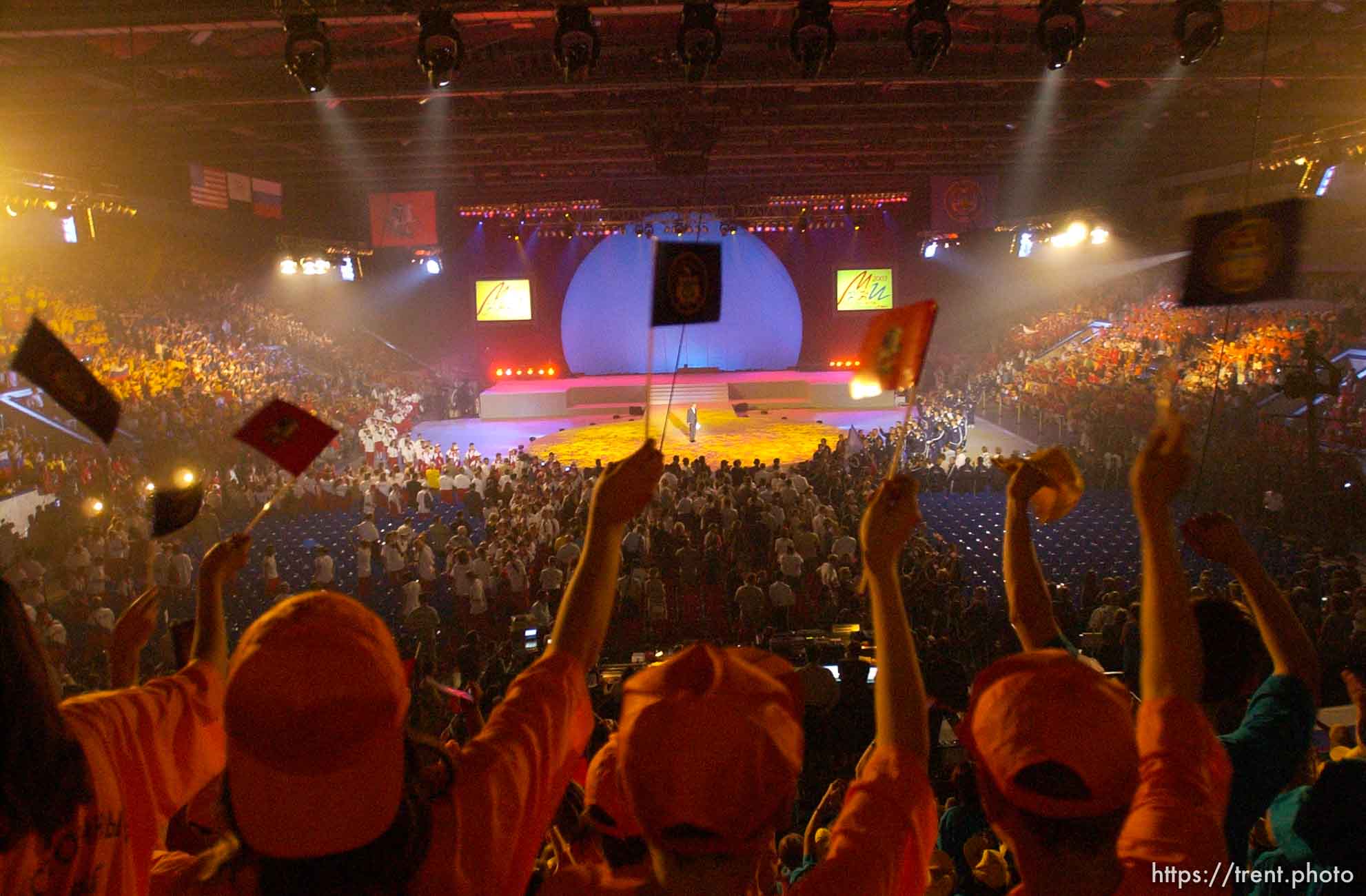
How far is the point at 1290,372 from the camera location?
36.0ft

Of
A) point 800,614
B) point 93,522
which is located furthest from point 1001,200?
point 93,522

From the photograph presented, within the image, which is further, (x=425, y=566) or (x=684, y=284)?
(x=425, y=566)

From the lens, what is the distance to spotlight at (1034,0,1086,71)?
6.29 m

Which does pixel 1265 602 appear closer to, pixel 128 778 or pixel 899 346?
pixel 899 346

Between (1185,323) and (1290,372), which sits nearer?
(1290,372)

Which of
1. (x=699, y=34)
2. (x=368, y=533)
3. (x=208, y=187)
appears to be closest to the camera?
(x=699, y=34)

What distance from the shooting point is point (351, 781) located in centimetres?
109

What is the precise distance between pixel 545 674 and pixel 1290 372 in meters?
12.7

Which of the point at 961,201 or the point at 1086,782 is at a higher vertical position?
the point at 961,201

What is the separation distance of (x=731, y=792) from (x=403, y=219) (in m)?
19.3

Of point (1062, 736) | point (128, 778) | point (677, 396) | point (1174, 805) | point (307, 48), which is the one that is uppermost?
point (307, 48)

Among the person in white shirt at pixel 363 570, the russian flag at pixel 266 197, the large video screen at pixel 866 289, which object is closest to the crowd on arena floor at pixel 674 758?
the person in white shirt at pixel 363 570

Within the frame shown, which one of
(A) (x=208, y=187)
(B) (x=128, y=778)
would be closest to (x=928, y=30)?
(B) (x=128, y=778)

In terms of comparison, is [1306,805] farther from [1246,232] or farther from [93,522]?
[93,522]
